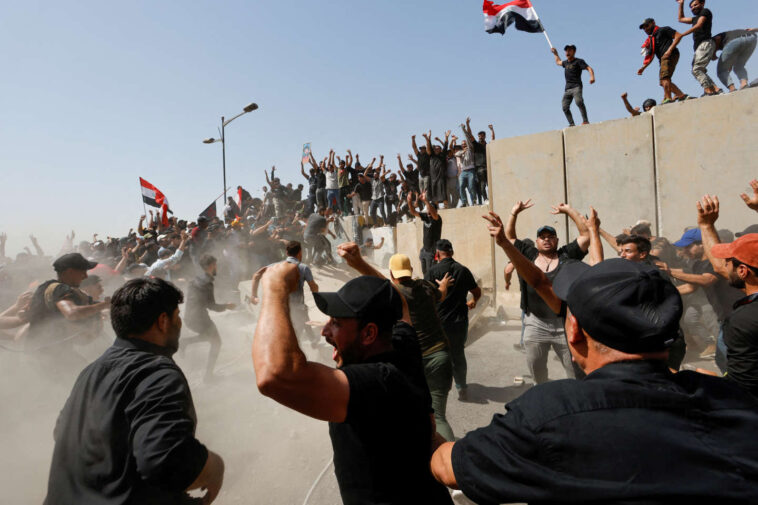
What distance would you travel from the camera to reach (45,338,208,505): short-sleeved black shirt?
161 cm


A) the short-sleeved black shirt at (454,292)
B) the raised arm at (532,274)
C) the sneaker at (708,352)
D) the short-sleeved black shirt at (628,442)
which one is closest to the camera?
the short-sleeved black shirt at (628,442)

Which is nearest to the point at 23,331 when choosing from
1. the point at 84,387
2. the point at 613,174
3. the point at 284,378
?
the point at 84,387

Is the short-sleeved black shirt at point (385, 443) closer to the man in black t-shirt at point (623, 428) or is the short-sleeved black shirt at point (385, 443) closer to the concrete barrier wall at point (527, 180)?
the man in black t-shirt at point (623, 428)

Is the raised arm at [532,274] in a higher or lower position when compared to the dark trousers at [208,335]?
higher

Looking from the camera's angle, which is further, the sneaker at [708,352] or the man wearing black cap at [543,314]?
the sneaker at [708,352]


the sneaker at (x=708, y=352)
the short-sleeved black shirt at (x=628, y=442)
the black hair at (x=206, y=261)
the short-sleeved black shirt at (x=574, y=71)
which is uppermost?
the short-sleeved black shirt at (x=574, y=71)

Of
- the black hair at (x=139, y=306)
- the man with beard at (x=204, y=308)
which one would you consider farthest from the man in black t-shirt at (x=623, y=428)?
the man with beard at (x=204, y=308)

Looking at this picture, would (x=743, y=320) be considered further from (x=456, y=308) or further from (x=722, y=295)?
(x=456, y=308)

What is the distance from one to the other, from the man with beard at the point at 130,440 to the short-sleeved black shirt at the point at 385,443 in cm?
59

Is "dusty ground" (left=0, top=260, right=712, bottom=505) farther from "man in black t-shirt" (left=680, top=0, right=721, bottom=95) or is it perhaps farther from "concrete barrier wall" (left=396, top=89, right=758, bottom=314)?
"man in black t-shirt" (left=680, top=0, right=721, bottom=95)

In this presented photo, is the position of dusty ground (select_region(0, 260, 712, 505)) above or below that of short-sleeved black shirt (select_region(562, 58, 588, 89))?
below

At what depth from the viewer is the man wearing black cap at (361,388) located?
4.30ft

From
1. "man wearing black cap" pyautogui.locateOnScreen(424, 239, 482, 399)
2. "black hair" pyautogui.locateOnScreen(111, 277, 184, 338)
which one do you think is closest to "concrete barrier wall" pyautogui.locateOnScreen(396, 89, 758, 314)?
"man wearing black cap" pyautogui.locateOnScreen(424, 239, 482, 399)

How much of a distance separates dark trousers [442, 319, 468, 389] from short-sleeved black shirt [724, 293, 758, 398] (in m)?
2.78
